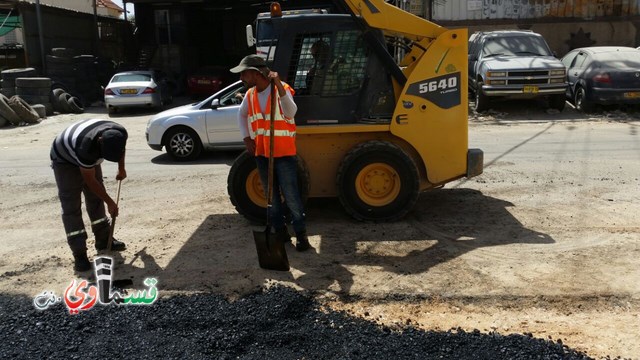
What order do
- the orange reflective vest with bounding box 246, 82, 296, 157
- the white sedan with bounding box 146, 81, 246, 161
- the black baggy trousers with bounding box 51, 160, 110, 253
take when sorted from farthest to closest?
1. the white sedan with bounding box 146, 81, 246, 161
2. the orange reflective vest with bounding box 246, 82, 296, 157
3. the black baggy trousers with bounding box 51, 160, 110, 253

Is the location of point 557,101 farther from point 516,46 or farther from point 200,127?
point 200,127

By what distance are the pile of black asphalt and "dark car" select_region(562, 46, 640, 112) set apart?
12910mm

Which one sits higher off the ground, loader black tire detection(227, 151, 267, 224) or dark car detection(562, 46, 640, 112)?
dark car detection(562, 46, 640, 112)

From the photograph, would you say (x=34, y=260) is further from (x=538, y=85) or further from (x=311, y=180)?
(x=538, y=85)

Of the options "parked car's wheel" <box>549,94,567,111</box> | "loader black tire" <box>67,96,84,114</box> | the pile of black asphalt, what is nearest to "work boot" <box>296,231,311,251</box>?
the pile of black asphalt

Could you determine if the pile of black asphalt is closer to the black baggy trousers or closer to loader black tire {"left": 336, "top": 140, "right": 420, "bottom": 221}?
the black baggy trousers

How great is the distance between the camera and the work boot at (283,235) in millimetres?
5555

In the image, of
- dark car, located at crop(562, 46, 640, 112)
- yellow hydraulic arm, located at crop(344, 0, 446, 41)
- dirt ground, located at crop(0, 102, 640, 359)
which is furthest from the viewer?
dark car, located at crop(562, 46, 640, 112)

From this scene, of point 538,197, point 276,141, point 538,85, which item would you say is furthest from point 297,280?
point 538,85

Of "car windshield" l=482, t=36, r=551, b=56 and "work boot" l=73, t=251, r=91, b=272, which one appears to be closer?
"work boot" l=73, t=251, r=91, b=272

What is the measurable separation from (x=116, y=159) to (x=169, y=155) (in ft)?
20.1

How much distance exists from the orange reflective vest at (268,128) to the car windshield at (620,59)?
41.8 feet

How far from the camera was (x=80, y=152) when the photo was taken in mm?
5160

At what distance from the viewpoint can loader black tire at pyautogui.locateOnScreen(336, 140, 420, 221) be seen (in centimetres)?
656
